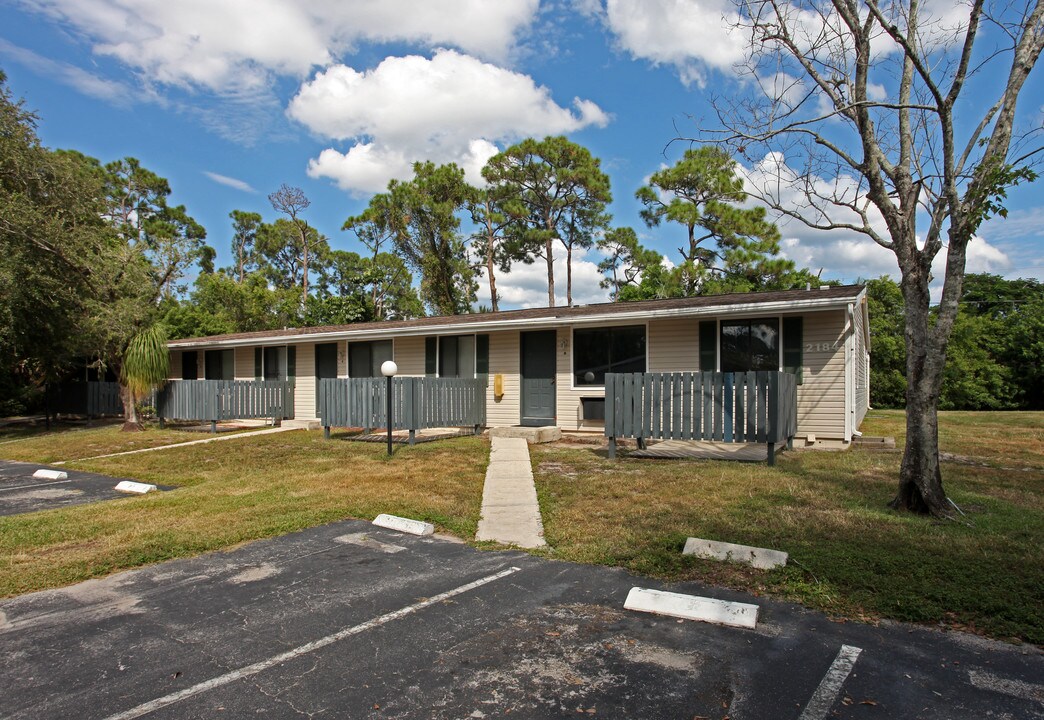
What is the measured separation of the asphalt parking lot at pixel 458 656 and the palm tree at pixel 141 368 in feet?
41.6

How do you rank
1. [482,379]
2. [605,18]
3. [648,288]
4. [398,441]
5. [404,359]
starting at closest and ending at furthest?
1. [605,18]
2. [398,441]
3. [482,379]
4. [404,359]
5. [648,288]

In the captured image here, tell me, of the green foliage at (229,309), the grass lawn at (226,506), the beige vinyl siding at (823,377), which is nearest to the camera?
the grass lawn at (226,506)

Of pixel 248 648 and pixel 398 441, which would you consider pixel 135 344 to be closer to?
pixel 398 441

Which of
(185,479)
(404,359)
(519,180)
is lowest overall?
(185,479)

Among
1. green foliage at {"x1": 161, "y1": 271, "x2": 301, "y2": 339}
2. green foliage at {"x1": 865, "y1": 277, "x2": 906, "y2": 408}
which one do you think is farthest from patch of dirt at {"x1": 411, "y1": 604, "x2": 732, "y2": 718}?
green foliage at {"x1": 161, "y1": 271, "x2": 301, "y2": 339}

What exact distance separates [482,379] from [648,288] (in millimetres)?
13186

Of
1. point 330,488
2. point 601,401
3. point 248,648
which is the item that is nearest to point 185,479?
point 330,488

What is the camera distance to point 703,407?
347 inches

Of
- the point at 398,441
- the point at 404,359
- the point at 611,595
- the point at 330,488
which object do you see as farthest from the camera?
the point at 404,359

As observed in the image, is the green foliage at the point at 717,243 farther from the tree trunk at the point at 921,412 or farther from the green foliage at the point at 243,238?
the green foliage at the point at 243,238

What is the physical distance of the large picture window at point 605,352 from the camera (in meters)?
12.0

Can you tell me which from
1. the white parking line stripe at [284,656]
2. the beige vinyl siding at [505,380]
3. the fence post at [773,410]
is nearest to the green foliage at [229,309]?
the beige vinyl siding at [505,380]

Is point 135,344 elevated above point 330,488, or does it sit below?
above

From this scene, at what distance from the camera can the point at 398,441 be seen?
11922 mm
